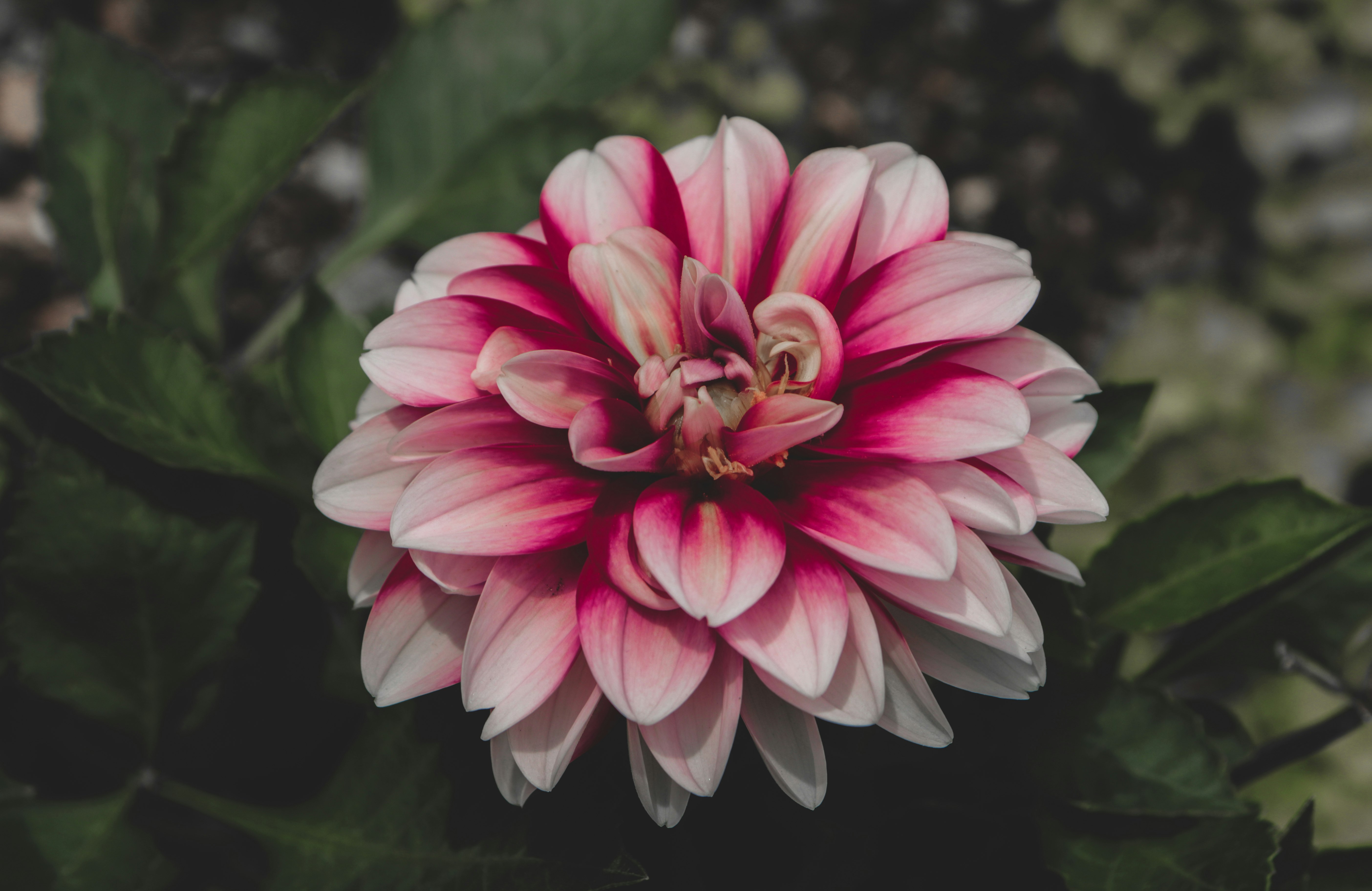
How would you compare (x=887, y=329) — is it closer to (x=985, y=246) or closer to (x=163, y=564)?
(x=985, y=246)

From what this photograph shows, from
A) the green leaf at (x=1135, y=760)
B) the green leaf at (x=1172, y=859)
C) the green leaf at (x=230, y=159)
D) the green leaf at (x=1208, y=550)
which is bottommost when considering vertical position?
the green leaf at (x=1172, y=859)

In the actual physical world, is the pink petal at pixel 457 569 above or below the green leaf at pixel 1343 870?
above

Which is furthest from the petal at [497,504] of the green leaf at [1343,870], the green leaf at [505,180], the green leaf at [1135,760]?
the green leaf at [1343,870]

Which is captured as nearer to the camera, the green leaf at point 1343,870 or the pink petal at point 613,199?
the pink petal at point 613,199

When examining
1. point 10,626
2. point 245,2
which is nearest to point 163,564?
point 10,626

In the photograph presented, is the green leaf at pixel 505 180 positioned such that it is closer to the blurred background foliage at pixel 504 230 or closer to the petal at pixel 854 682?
the blurred background foliage at pixel 504 230
